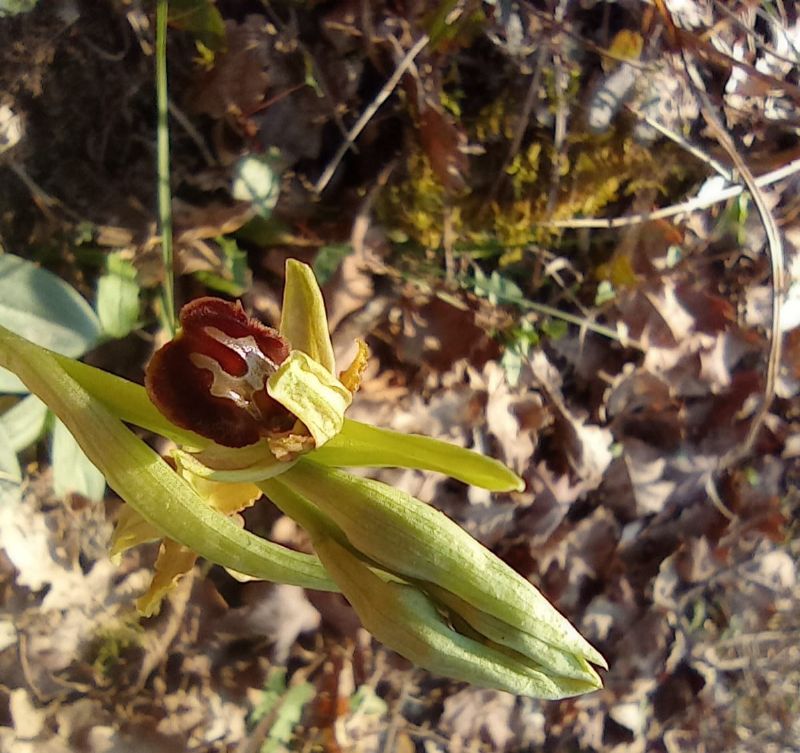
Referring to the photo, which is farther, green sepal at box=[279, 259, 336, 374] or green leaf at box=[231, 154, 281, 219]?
green leaf at box=[231, 154, 281, 219]

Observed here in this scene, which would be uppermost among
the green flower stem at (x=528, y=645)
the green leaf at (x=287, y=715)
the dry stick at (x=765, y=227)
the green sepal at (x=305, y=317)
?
the green sepal at (x=305, y=317)

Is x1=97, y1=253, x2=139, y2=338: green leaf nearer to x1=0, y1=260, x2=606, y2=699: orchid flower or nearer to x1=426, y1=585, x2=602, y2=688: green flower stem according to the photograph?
x1=0, y1=260, x2=606, y2=699: orchid flower

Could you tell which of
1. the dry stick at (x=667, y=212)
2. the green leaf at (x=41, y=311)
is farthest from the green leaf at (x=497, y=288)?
the green leaf at (x=41, y=311)

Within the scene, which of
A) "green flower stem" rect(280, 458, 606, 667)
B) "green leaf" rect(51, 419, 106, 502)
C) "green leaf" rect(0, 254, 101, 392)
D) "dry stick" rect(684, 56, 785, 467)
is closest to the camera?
"green flower stem" rect(280, 458, 606, 667)

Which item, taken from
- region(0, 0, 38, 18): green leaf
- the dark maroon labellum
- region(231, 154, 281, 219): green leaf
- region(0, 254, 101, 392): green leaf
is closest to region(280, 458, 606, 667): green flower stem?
the dark maroon labellum

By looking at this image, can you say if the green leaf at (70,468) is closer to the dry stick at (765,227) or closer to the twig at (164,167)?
the twig at (164,167)

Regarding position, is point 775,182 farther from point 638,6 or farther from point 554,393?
point 554,393

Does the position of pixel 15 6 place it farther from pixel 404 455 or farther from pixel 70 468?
pixel 404 455
